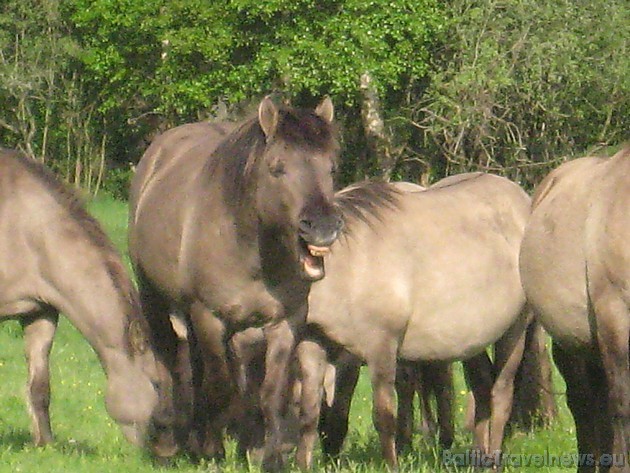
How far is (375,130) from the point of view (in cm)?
3098

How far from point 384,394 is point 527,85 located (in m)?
21.7

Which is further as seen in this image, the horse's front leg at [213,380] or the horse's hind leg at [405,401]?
the horse's hind leg at [405,401]

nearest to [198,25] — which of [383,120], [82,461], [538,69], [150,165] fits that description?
[383,120]

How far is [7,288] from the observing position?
7.85 metres

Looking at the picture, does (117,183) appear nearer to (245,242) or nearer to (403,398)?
(403,398)

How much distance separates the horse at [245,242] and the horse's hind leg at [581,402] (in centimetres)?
150

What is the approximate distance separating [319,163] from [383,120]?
2601 cm

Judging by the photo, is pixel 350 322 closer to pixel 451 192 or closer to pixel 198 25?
pixel 451 192

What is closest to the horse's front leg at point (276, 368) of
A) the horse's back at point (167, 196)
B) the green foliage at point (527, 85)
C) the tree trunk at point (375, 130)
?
the horse's back at point (167, 196)

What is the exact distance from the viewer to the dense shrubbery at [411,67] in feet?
93.2

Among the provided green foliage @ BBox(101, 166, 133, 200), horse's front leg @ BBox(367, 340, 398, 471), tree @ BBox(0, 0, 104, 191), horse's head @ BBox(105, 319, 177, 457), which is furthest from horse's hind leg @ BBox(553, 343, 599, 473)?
green foliage @ BBox(101, 166, 133, 200)

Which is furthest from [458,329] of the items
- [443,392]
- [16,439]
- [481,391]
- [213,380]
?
[16,439]

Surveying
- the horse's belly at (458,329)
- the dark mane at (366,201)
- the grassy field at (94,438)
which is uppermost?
the dark mane at (366,201)

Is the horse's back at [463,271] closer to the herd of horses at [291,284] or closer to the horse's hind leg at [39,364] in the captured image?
the herd of horses at [291,284]
